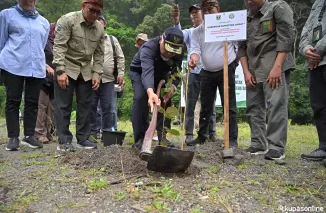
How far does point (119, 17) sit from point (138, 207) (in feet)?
89.3

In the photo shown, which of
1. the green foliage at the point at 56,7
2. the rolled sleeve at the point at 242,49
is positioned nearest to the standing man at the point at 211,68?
the rolled sleeve at the point at 242,49

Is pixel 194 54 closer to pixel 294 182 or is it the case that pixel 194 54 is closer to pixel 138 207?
pixel 294 182

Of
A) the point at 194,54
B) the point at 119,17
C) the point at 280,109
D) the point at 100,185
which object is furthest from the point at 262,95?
the point at 119,17

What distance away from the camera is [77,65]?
366 centimetres

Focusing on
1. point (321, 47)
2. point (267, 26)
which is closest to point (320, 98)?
point (321, 47)

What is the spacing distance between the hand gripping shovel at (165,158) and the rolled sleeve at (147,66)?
24.9 inches

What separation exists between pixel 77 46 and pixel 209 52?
61.9 inches

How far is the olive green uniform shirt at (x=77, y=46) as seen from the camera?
3516 mm

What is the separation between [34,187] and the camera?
2344 millimetres

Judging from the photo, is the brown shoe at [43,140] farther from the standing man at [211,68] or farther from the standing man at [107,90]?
the standing man at [211,68]

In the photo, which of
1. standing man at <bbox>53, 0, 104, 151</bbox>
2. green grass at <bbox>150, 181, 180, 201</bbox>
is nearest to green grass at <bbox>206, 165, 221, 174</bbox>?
green grass at <bbox>150, 181, 180, 201</bbox>

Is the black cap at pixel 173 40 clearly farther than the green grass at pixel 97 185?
Yes

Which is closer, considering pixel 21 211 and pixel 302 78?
pixel 21 211

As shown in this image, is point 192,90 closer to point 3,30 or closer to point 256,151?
point 256,151
